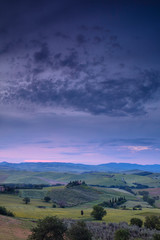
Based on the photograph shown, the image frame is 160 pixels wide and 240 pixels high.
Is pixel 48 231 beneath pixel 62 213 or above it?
above

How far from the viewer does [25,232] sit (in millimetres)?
60375

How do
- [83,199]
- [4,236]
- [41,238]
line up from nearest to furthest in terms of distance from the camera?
1. [41,238]
2. [4,236]
3. [83,199]

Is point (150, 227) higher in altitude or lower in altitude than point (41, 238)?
lower

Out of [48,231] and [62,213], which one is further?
[62,213]

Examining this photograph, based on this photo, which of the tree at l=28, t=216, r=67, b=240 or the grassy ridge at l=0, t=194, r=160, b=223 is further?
the grassy ridge at l=0, t=194, r=160, b=223

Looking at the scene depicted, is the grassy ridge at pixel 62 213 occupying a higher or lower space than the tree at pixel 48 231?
lower

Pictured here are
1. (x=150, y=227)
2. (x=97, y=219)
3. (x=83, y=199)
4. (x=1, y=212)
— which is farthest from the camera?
(x=83, y=199)

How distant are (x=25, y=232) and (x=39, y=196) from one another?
119049 mm

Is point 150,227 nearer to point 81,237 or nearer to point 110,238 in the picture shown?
point 110,238

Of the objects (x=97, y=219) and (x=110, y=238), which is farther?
(x=97, y=219)

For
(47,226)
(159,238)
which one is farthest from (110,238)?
(47,226)

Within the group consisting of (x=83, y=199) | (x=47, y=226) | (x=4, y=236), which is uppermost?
(x=47, y=226)

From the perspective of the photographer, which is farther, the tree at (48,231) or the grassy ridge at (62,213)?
the grassy ridge at (62,213)

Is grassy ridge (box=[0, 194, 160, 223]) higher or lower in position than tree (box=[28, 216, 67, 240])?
lower
